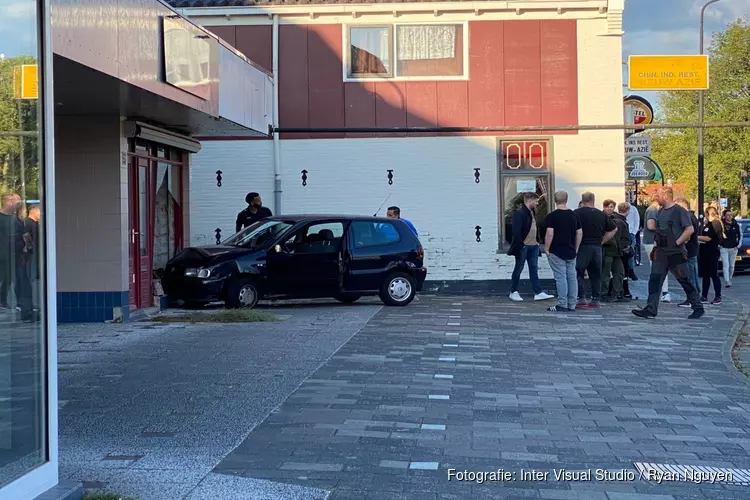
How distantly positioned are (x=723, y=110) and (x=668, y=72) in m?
28.9

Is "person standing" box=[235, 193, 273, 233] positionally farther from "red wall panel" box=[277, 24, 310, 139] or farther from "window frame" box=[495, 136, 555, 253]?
"window frame" box=[495, 136, 555, 253]

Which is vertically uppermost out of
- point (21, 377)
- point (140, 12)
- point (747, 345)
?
point (140, 12)

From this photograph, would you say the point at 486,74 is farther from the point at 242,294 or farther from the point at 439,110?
the point at 242,294

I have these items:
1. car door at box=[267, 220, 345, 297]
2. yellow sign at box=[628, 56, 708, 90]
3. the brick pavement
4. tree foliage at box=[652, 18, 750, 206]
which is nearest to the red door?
car door at box=[267, 220, 345, 297]

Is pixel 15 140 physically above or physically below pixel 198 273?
above

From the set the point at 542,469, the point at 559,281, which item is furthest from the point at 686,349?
the point at 542,469

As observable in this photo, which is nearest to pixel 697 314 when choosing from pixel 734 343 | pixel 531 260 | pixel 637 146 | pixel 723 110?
pixel 734 343

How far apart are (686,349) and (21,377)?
7.86 meters

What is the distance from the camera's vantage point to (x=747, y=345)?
11406 millimetres

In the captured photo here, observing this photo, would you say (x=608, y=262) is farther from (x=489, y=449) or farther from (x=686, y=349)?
(x=489, y=449)

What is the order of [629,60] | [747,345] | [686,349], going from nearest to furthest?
[686,349] < [747,345] < [629,60]

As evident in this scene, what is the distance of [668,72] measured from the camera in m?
17.7

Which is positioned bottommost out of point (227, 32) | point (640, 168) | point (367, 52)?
point (640, 168)

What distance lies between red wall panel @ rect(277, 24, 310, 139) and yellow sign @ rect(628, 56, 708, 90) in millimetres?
6160
